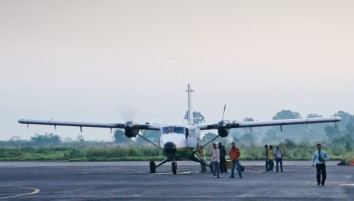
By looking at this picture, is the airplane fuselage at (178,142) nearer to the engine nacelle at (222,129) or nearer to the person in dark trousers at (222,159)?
the person in dark trousers at (222,159)

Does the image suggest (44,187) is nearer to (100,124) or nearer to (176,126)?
(176,126)

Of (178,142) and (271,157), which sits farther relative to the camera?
(271,157)

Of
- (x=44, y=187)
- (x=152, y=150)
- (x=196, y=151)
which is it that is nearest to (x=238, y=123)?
(x=196, y=151)

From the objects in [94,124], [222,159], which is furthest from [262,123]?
[94,124]

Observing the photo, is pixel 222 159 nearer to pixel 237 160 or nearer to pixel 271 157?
pixel 271 157

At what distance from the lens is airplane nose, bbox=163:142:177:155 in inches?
1693

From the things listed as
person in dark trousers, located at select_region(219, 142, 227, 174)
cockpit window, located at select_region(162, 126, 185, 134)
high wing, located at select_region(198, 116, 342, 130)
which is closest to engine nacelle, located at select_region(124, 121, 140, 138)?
cockpit window, located at select_region(162, 126, 185, 134)

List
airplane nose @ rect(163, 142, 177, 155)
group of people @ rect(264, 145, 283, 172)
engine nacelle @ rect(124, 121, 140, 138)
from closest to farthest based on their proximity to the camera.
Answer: airplane nose @ rect(163, 142, 177, 155) < group of people @ rect(264, 145, 283, 172) < engine nacelle @ rect(124, 121, 140, 138)

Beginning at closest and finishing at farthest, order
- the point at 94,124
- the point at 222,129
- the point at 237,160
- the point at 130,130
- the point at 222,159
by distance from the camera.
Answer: the point at 237,160, the point at 222,159, the point at 130,130, the point at 222,129, the point at 94,124

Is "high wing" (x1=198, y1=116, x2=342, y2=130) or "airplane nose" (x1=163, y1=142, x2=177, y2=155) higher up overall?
"high wing" (x1=198, y1=116, x2=342, y2=130)

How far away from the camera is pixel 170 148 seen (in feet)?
141

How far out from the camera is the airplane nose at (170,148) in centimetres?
4300

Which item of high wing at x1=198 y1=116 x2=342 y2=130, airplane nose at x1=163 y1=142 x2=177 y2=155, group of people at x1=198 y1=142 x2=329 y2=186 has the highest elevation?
high wing at x1=198 y1=116 x2=342 y2=130

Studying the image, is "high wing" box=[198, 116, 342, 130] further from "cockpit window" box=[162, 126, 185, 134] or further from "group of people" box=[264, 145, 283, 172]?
"cockpit window" box=[162, 126, 185, 134]
